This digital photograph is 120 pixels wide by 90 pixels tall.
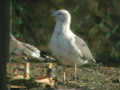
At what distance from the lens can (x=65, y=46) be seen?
124 inches

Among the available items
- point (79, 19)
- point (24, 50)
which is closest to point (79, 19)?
point (79, 19)

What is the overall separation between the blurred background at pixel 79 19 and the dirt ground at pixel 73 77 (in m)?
2.13

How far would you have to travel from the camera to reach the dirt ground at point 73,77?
238 centimetres

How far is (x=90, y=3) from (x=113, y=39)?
0.95 meters

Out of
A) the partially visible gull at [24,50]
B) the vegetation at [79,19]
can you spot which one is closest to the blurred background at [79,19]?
the vegetation at [79,19]

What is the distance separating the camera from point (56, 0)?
658 centimetres

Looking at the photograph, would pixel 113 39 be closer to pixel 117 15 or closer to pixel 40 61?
pixel 117 15

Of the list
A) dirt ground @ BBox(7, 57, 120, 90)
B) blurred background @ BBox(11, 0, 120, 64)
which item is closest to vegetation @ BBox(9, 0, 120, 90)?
blurred background @ BBox(11, 0, 120, 64)

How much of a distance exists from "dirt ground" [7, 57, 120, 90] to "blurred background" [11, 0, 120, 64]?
6.98 ft

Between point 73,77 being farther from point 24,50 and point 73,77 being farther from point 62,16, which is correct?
point 24,50

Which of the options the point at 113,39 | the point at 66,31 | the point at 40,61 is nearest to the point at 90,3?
the point at 113,39

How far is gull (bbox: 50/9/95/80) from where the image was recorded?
316 centimetres

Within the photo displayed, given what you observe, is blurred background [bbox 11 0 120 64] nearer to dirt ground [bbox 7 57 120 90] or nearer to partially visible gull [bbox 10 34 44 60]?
partially visible gull [bbox 10 34 44 60]

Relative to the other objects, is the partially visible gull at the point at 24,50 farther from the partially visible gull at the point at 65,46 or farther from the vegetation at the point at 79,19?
the vegetation at the point at 79,19
